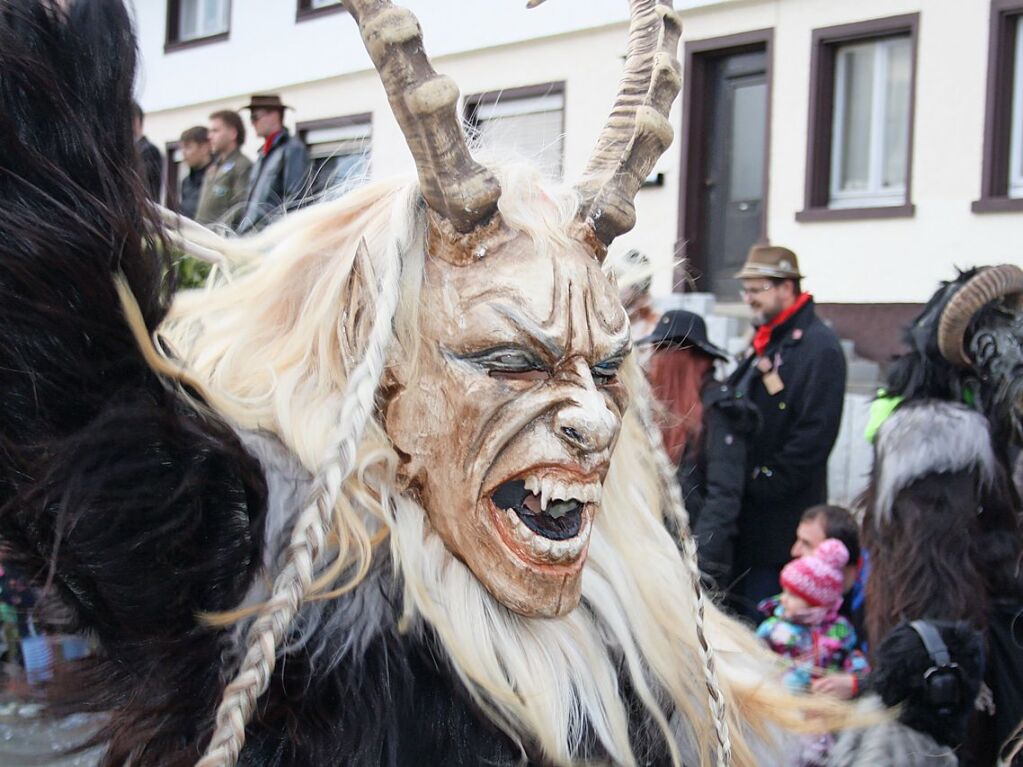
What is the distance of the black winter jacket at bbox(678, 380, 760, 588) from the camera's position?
4.30m

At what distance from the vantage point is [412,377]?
1861 mm

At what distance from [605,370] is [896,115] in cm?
840

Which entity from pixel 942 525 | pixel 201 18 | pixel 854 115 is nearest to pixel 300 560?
pixel 942 525

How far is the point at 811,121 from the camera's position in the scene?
961 centimetres

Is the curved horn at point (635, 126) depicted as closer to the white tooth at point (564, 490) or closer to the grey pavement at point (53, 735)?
the white tooth at point (564, 490)

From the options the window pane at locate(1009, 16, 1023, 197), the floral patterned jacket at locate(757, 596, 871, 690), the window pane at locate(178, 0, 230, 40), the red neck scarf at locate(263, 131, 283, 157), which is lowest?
the floral patterned jacket at locate(757, 596, 871, 690)

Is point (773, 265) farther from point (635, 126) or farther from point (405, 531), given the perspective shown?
point (405, 531)

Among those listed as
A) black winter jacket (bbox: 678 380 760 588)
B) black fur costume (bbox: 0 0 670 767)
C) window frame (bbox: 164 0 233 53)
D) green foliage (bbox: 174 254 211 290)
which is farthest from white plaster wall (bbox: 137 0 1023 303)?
black fur costume (bbox: 0 0 670 767)

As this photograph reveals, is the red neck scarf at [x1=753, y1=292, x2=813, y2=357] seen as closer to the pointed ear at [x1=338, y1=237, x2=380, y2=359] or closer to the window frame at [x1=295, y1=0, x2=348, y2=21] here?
the pointed ear at [x1=338, y1=237, x2=380, y2=359]

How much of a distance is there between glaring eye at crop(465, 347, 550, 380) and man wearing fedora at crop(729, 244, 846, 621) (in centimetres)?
280

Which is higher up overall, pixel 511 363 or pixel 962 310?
pixel 962 310

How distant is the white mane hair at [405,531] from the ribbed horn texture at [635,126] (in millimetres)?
64

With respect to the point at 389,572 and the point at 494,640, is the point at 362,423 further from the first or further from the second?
the point at 494,640

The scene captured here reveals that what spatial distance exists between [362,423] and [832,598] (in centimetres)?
268
